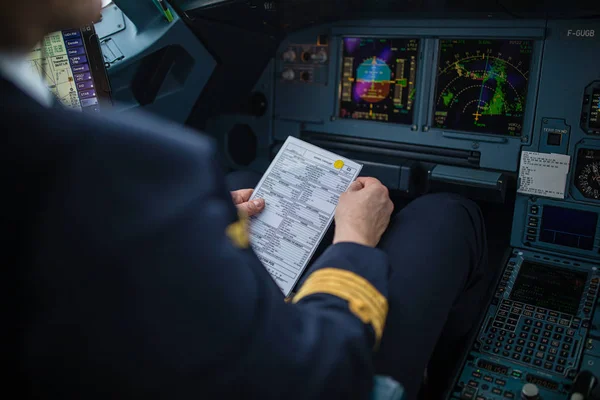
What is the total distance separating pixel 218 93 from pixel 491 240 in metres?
1.62

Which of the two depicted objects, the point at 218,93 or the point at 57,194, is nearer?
the point at 57,194

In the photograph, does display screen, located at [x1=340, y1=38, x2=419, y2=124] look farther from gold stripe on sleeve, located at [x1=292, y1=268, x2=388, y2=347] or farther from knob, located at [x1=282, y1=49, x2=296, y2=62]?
gold stripe on sleeve, located at [x1=292, y1=268, x2=388, y2=347]

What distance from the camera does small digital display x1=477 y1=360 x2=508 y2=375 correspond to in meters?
1.77

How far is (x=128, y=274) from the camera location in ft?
2.44

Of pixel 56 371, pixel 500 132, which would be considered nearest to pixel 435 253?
pixel 56 371

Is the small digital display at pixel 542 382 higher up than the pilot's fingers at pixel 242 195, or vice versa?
the pilot's fingers at pixel 242 195

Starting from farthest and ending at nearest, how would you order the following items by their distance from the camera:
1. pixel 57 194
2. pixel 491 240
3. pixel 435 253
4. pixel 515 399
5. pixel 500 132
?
pixel 491 240 < pixel 500 132 < pixel 515 399 < pixel 435 253 < pixel 57 194

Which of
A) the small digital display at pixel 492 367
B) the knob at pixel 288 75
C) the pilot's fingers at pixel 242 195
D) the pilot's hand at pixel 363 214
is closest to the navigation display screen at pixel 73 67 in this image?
the pilot's fingers at pixel 242 195

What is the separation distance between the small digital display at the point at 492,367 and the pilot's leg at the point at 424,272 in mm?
277

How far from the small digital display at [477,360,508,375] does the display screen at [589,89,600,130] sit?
1.11 meters

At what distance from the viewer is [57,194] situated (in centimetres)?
70

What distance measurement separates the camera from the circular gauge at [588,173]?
7.38 ft

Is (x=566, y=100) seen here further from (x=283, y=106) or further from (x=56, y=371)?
(x=56, y=371)

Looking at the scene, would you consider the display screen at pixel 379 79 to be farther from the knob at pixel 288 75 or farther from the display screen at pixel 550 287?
the display screen at pixel 550 287
